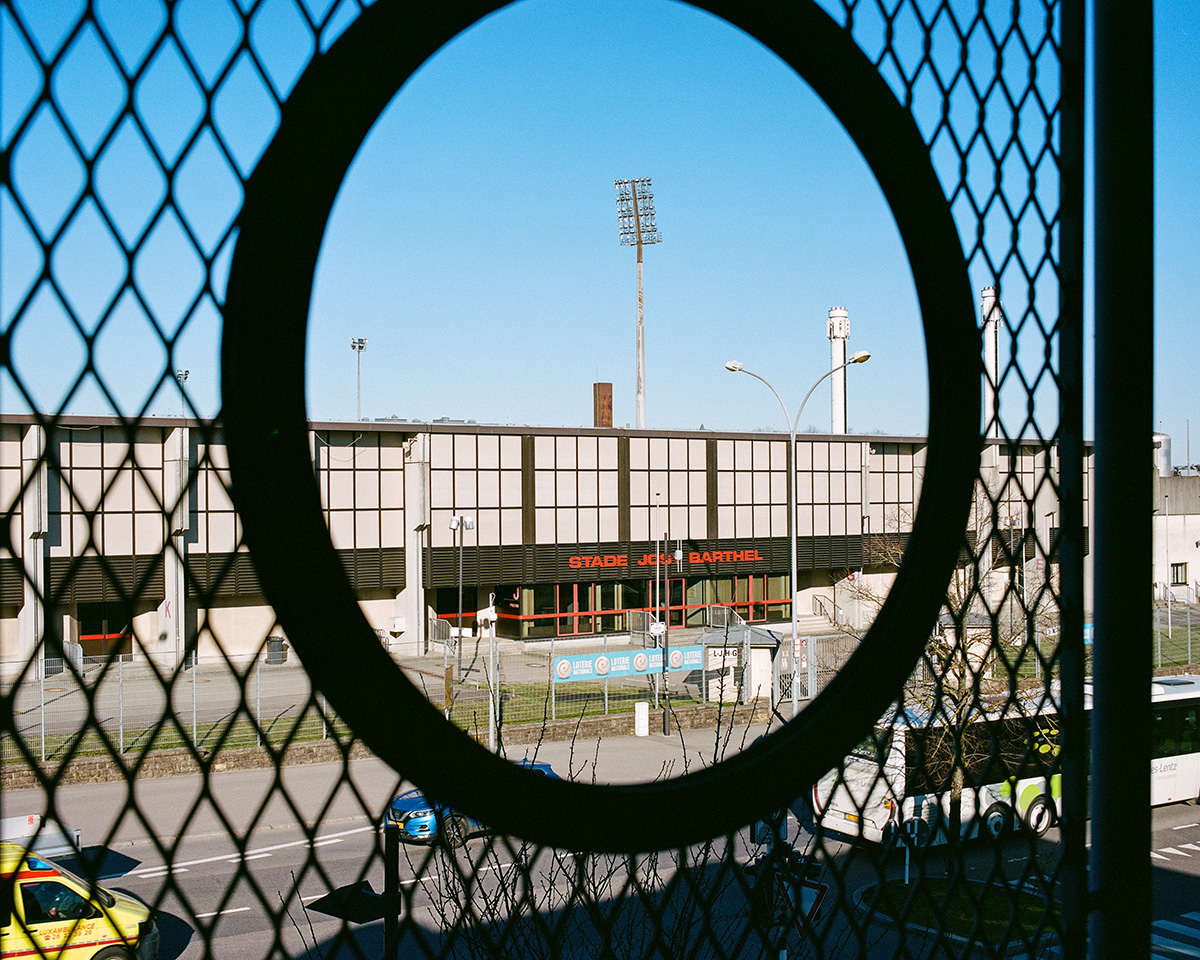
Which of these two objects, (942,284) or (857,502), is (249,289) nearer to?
(942,284)

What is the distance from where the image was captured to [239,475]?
123 cm

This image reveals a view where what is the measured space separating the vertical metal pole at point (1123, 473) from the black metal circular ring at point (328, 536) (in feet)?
1.95

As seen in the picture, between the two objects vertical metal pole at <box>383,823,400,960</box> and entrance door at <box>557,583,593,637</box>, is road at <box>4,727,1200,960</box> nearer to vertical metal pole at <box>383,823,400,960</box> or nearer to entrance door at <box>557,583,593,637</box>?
vertical metal pole at <box>383,823,400,960</box>

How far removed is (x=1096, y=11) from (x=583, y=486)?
30575 millimetres

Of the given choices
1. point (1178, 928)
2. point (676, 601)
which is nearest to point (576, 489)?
point (676, 601)

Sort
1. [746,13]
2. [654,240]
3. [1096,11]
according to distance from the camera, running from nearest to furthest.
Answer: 1. [746,13]
2. [1096,11]
3. [654,240]

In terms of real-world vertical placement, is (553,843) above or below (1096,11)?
below

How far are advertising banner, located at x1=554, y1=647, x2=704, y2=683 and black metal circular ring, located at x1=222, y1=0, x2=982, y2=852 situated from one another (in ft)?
57.0

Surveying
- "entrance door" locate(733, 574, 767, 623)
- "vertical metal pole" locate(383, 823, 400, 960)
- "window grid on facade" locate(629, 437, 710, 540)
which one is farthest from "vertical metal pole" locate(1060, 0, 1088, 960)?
"entrance door" locate(733, 574, 767, 623)

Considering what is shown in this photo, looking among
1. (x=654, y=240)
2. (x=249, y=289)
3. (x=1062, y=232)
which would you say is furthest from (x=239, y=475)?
(x=654, y=240)

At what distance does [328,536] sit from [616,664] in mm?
18406

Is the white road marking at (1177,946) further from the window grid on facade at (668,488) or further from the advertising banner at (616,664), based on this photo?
the window grid on facade at (668,488)

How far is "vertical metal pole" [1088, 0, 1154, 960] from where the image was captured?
2084 mm

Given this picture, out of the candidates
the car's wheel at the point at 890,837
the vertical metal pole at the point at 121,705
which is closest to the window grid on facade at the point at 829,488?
the vertical metal pole at the point at 121,705
